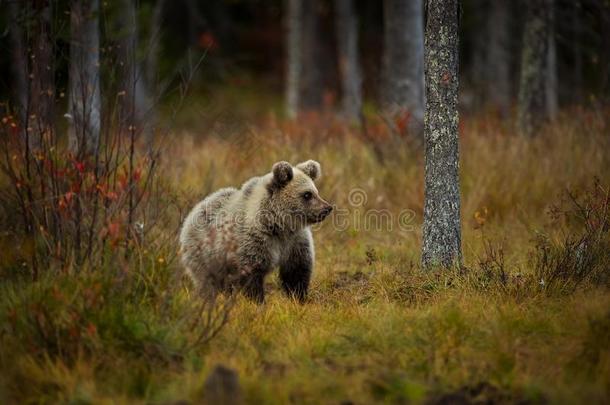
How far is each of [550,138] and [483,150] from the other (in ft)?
4.06

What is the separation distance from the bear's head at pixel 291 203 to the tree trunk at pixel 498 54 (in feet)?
52.2

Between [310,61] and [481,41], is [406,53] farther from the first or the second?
[481,41]

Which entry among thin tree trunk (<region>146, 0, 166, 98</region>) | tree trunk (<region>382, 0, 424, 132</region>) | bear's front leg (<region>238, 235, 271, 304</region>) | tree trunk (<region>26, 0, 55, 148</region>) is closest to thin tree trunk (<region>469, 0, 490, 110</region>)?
tree trunk (<region>382, 0, 424, 132</region>)

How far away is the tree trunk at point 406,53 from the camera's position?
12.3m

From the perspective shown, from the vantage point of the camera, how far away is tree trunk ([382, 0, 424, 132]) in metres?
12.3

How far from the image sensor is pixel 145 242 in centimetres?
511

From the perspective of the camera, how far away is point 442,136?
6121 mm

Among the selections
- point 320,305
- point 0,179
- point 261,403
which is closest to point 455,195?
point 320,305

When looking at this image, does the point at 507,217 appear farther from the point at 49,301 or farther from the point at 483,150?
the point at 49,301

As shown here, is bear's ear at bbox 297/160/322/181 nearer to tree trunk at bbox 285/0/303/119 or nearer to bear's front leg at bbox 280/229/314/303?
bear's front leg at bbox 280/229/314/303

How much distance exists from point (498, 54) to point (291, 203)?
18.5m

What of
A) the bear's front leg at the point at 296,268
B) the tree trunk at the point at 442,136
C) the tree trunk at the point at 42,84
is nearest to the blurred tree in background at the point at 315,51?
the tree trunk at the point at 42,84

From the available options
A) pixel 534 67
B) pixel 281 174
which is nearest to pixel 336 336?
pixel 281 174

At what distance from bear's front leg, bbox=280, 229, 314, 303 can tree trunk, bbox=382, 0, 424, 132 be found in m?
6.16
